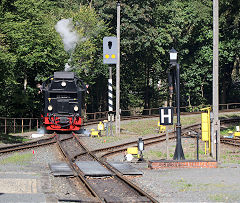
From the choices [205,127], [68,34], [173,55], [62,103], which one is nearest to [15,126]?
[62,103]

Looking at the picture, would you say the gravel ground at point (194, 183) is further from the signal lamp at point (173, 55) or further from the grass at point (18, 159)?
the grass at point (18, 159)

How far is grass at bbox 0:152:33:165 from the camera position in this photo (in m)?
21.5

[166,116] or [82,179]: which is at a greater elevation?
[166,116]

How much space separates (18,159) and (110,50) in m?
17.1

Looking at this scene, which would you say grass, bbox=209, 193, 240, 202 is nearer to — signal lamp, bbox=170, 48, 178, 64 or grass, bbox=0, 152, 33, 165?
signal lamp, bbox=170, 48, 178, 64

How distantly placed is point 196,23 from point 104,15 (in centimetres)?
1145

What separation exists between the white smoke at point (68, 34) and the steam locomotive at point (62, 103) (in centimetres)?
2221

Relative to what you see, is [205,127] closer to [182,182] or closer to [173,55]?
[173,55]

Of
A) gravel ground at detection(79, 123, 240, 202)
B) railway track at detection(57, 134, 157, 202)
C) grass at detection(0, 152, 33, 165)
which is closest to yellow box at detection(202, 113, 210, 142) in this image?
gravel ground at detection(79, 123, 240, 202)

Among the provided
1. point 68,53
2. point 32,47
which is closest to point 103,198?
point 32,47

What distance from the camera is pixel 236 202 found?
502 inches

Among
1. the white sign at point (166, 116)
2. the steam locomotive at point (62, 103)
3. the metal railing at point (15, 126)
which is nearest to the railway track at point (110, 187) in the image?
the white sign at point (166, 116)

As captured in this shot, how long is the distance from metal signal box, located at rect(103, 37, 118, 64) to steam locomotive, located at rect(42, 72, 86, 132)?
3.05 metres

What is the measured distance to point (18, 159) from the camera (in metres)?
22.5
